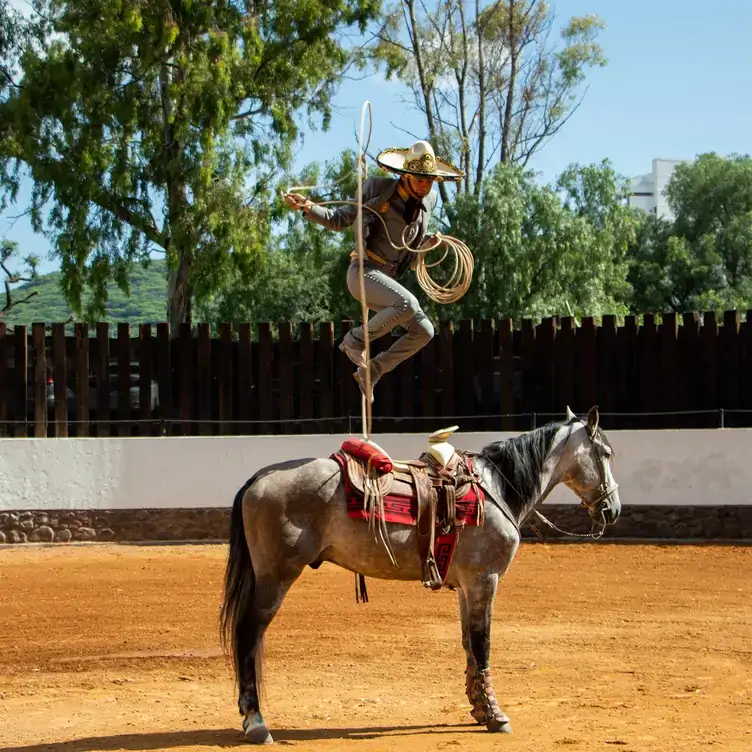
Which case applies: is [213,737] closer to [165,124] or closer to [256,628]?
[256,628]

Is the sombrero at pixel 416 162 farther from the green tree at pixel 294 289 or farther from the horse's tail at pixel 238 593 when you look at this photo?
the green tree at pixel 294 289

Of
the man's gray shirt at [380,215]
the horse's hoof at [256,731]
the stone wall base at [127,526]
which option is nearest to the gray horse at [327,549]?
the horse's hoof at [256,731]

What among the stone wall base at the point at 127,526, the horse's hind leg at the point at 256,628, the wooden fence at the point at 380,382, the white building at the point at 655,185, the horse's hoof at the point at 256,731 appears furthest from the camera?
the white building at the point at 655,185

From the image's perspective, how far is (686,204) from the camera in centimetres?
4378

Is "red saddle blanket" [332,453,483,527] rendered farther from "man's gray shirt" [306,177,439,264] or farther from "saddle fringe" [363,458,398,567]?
"man's gray shirt" [306,177,439,264]

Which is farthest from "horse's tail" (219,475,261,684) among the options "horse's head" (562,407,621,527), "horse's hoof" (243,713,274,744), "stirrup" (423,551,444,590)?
"horse's head" (562,407,621,527)

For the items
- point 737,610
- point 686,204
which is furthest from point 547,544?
point 686,204

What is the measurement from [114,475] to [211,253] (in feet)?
31.6

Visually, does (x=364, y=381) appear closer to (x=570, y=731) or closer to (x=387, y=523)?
(x=387, y=523)

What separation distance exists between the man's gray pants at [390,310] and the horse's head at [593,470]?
1.17 m

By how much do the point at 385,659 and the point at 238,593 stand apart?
253cm

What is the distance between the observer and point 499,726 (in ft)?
23.0

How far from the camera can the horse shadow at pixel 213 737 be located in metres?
6.77

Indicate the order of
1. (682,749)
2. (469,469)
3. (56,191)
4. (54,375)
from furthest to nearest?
(56,191) → (54,375) → (469,469) → (682,749)
